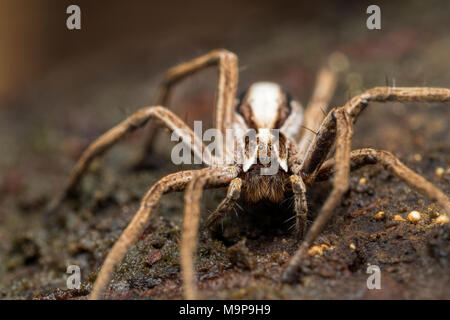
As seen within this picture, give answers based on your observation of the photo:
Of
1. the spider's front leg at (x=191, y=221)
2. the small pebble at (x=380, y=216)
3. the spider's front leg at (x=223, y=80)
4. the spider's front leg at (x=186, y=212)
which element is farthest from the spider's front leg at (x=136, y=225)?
the small pebble at (x=380, y=216)

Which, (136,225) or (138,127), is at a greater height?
(138,127)

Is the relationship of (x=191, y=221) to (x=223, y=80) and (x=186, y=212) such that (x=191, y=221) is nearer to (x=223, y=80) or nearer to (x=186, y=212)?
(x=186, y=212)

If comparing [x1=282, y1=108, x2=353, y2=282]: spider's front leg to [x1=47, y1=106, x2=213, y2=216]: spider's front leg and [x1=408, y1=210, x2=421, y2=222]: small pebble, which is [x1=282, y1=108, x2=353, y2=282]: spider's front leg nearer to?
[x1=408, y1=210, x2=421, y2=222]: small pebble

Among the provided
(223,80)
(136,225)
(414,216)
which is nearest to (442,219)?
(414,216)

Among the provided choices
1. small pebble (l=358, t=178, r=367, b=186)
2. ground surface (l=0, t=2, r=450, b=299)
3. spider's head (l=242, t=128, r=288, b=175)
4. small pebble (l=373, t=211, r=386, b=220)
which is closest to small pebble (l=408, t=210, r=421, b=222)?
ground surface (l=0, t=2, r=450, b=299)

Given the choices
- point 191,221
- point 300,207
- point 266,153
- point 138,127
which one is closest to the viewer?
point 191,221

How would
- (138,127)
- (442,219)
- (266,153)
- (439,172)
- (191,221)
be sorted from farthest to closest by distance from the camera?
(138,127), (439,172), (266,153), (442,219), (191,221)

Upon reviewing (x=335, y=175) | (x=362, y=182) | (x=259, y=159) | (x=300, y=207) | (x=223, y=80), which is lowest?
(x=300, y=207)
